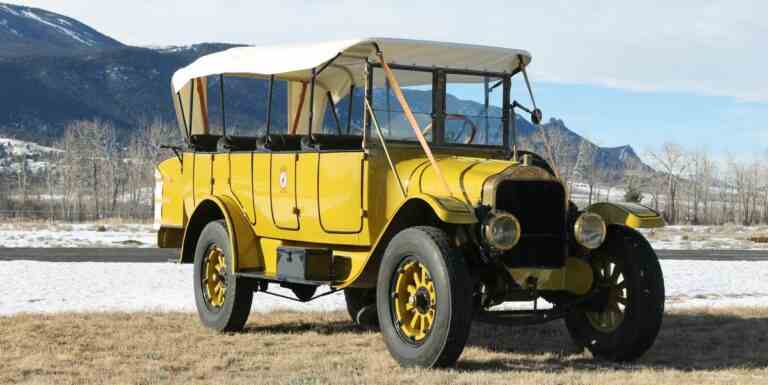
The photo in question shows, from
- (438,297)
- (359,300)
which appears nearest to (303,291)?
(359,300)

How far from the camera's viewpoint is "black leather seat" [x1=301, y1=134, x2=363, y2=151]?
34.4 feet

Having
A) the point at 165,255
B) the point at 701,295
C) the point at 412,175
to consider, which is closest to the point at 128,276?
the point at 165,255

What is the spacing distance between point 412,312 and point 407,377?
0.83 meters

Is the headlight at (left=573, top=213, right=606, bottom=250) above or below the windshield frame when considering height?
below

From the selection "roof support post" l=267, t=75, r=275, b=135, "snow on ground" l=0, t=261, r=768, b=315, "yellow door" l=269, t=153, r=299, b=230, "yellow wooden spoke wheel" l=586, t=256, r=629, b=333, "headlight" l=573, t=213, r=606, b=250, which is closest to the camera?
"headlight" l=573, t=213, r=606, b=250

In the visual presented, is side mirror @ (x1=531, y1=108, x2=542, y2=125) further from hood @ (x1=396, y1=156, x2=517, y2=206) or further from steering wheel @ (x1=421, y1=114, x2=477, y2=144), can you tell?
hood @ (x1=396, y1=156, x2=517, y2=206)

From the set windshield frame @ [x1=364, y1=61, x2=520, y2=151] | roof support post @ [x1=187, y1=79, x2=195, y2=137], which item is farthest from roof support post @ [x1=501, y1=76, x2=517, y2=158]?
roof support post @ [x1=187, y1=79, x2=195, y2=137]

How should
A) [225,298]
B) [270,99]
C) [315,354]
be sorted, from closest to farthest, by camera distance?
1. [315,354]
2. [225,298]
3. [270,99]

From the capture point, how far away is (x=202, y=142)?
12.9 m

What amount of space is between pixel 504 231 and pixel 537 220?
0.66 m

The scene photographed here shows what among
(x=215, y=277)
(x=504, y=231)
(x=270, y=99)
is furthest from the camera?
(x=215, y=277)

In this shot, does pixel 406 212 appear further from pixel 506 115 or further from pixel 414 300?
pixel 506 115

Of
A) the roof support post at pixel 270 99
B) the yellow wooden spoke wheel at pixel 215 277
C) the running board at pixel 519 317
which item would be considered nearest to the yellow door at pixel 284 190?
the roof support post at pixel 270 99

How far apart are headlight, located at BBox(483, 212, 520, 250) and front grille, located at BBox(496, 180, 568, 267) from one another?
0.34 metres
